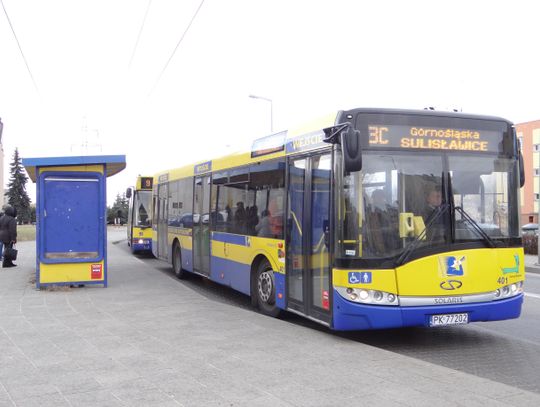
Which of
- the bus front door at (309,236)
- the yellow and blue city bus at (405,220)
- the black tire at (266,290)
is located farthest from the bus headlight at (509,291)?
the black tire at (266,290)

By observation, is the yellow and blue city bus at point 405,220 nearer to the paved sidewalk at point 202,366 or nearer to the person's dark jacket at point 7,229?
the paved sidewalk at point 202,366

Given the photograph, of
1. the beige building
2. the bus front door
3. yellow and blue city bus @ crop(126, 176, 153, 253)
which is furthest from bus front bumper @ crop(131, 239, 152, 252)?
the beige building

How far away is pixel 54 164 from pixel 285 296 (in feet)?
19.1

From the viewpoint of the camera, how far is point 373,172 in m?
6.75

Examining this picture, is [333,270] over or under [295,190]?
under

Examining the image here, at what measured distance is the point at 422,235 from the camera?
22.0ft

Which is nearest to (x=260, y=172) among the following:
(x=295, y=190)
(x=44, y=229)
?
(x=295, y=190)

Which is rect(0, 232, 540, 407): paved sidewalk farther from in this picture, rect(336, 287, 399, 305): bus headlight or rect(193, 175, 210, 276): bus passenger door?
rect(193, 175, 210, 276): bus passenger door

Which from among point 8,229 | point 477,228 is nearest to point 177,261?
point 8,229

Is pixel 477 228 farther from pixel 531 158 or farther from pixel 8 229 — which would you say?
pixel 531 158

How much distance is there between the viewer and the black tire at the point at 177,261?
14.7 meters

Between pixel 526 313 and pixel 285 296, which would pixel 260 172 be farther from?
pixel 526 313

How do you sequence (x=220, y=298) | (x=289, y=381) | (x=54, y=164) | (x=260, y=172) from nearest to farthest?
(x=289, y=381), (x=260, y=172), (x=54, y=164), (x=220, y=298)

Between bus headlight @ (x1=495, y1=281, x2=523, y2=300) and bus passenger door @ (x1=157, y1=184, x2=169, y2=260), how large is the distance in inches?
416
